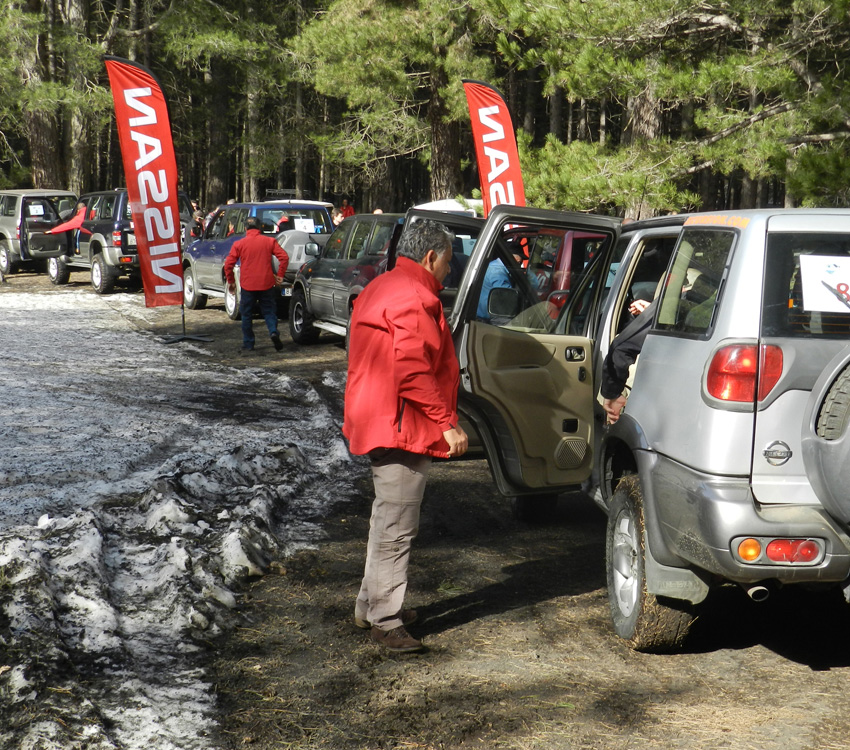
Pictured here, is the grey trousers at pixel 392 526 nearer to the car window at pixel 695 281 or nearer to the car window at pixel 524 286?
the car window at pixel 695 281

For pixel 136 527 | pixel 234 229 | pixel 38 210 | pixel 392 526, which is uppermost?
pixel 38 210

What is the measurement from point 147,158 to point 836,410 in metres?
11.6

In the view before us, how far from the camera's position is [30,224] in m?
23.1

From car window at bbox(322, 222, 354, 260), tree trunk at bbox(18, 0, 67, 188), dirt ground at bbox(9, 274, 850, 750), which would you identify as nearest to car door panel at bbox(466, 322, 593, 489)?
dirt ground at bbox(9, 274, 850, 750)

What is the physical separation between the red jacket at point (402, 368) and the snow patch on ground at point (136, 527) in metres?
1.29

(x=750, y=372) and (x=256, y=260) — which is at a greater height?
(x=256, y=260)

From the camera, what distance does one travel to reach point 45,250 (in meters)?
22.6

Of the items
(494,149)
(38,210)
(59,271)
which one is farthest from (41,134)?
(494,149)

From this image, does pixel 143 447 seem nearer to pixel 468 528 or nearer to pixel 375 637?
pixel 468 528

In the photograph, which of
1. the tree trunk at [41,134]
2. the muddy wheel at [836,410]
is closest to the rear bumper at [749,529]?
the muddy wheel at [836,410]

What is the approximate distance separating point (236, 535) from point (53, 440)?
290 centimetres

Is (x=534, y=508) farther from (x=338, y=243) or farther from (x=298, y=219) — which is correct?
(x=298, y=219)

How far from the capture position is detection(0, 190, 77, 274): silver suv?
2267 centimetres

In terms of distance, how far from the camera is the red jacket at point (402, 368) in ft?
13.6
